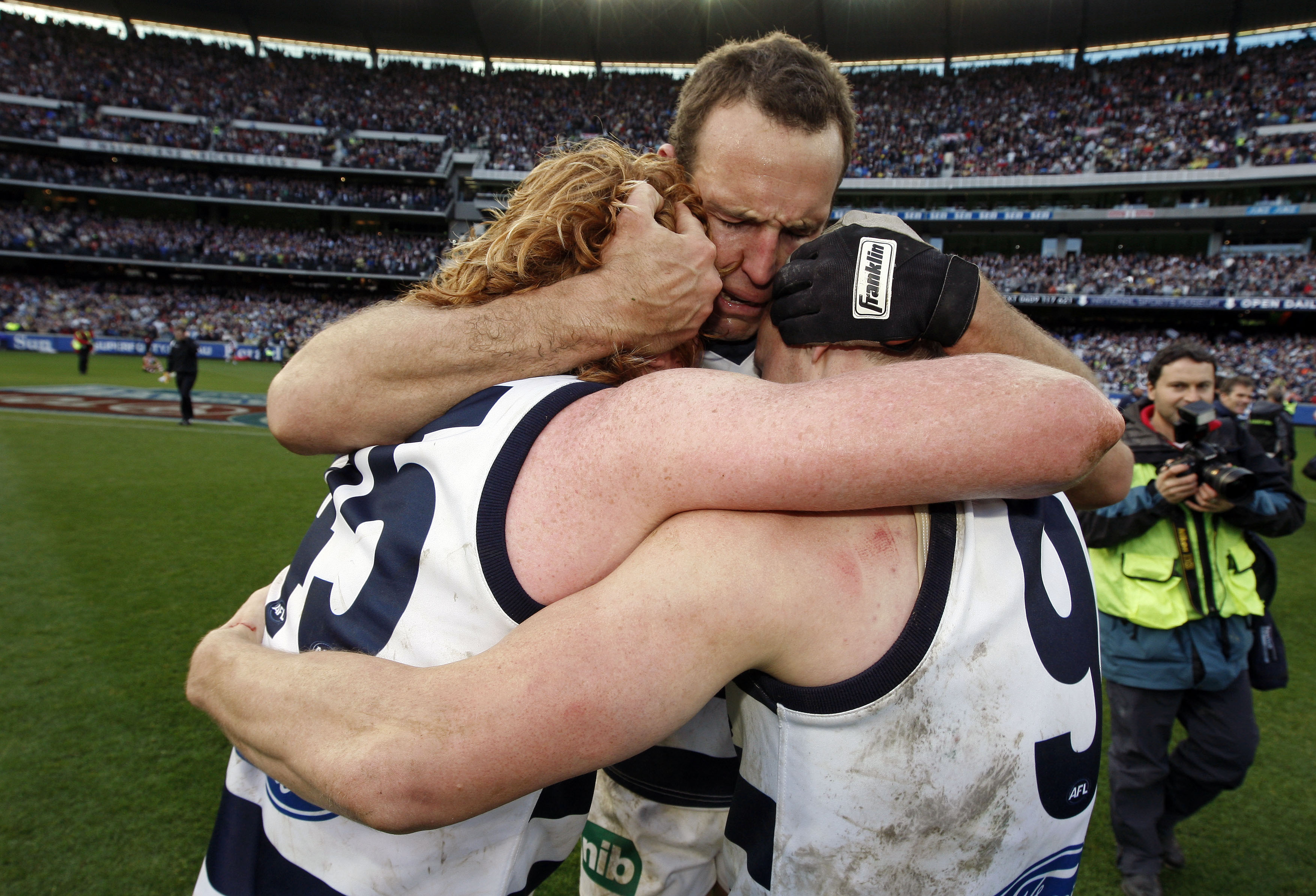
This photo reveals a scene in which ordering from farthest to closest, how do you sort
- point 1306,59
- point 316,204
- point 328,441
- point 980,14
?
point 316,204, point 980,14, point 1306,59, point 328,441

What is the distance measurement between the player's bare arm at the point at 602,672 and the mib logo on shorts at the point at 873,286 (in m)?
0.47

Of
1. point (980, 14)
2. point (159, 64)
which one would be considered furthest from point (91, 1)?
point (980, 14)

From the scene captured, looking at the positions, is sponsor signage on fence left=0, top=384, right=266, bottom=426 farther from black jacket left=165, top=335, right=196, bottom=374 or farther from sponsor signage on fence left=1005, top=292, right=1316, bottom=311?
sponsor signage on fence left=1005, top=292, right=1316, bottom=311

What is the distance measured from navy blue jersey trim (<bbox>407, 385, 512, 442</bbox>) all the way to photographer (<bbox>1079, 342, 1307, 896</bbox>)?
3118mm

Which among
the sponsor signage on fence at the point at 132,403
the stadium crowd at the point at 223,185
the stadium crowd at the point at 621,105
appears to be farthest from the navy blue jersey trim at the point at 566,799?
the stadium crowd at the point at 223,185

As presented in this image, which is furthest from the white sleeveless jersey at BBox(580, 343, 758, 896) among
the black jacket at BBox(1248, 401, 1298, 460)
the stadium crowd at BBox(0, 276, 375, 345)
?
the stadium crowd at BBox(0, 276, 375, 345)

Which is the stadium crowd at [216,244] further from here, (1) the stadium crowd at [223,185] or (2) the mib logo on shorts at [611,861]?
(2) the mib logo on shorts at [611,861]

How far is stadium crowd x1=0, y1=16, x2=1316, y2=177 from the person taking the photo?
3403 centimetres

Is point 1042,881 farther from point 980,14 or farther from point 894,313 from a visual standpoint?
point 980,14

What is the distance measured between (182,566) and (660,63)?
45.6 m

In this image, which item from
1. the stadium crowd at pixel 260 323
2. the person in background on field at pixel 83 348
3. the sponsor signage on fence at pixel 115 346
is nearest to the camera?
the person in background on field at pixel 83 348

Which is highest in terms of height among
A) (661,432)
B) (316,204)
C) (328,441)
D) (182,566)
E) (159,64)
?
(159,64)

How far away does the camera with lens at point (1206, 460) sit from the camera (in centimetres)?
318

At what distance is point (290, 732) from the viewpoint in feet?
3.60
